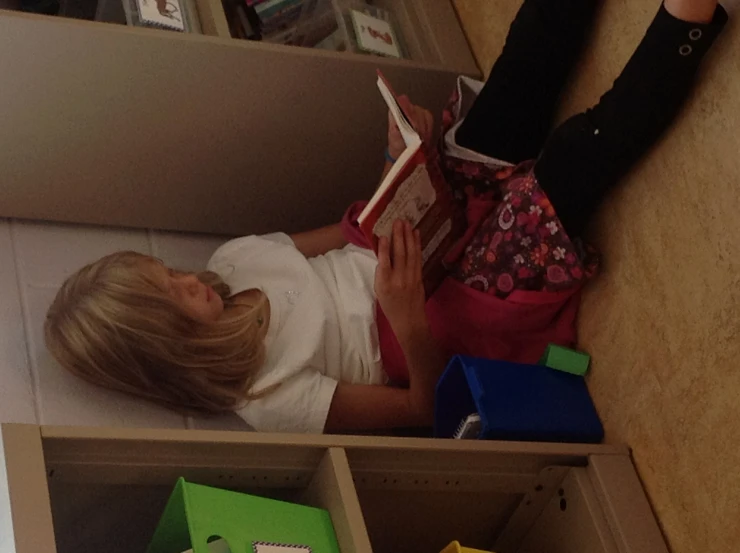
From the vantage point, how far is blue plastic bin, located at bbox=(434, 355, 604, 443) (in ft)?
3.85

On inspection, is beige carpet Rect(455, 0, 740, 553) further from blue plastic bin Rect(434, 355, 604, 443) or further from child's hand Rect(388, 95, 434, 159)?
child's hand Rect(388, 95, 434, 159)

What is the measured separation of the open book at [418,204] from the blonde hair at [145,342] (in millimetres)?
270

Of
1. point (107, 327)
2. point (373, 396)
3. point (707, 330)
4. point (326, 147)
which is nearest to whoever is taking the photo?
point (707, 330)

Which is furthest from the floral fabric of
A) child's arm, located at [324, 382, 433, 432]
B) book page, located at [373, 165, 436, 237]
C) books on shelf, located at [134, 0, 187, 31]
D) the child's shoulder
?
books on shelf, located at [134, 0, 187, 31]

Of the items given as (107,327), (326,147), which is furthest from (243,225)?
(107,327)

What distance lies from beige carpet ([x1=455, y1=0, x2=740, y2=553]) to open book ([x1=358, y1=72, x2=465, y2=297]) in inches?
9.6

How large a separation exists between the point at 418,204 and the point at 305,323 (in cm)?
26

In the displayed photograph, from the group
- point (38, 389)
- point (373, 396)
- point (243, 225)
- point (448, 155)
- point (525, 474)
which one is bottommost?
point (525, 474)

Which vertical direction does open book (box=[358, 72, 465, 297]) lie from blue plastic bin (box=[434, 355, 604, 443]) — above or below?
above

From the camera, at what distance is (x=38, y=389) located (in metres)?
1.25

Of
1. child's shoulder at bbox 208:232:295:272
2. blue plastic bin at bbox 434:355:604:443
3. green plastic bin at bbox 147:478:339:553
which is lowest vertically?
green plastic bin at bbox 147:478:339:553

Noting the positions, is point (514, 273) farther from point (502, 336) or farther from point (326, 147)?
point (326, 147)

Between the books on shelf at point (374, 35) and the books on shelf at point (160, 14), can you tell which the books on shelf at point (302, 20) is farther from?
the books on shelf at point (160, 14)

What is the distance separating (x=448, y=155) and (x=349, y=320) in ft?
1.04
